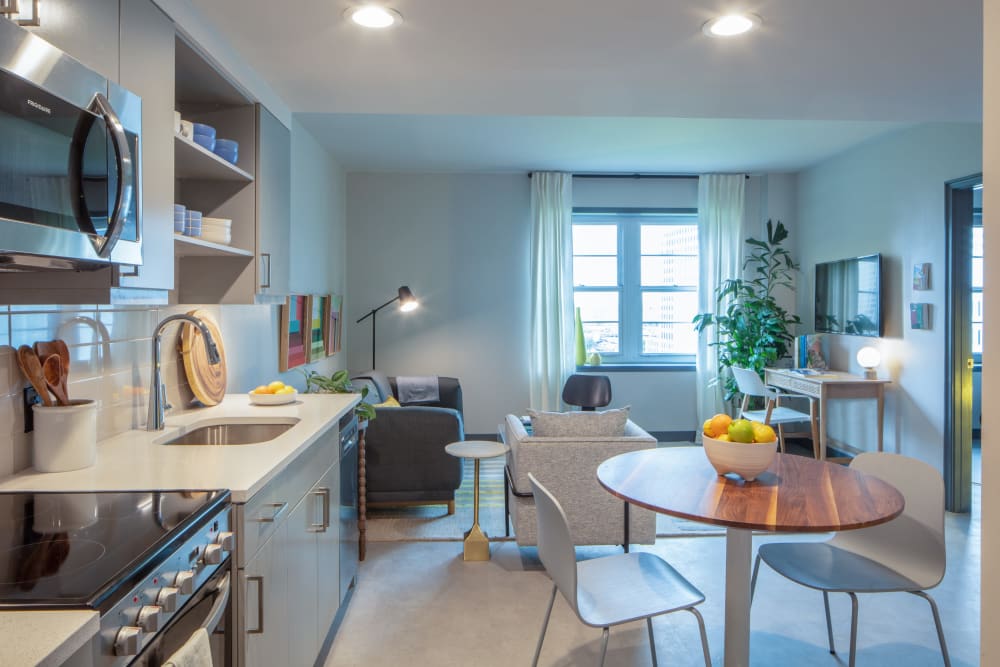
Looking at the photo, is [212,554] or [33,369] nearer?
[212,554]

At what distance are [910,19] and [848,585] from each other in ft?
6.07

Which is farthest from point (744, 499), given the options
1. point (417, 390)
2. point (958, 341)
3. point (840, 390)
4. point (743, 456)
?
point (417, 390)

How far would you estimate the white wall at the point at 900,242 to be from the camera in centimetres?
425

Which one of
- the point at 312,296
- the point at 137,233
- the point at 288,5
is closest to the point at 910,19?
the point at 288,5

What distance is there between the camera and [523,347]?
6.27 meters

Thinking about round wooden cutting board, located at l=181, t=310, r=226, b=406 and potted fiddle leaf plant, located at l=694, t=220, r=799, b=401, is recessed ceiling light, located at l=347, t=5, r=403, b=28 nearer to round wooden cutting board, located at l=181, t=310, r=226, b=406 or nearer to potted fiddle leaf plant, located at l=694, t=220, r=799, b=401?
round wooden cutting board, located at l=181, t=310, r=226, b=406

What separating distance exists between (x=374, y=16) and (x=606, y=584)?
1.97m

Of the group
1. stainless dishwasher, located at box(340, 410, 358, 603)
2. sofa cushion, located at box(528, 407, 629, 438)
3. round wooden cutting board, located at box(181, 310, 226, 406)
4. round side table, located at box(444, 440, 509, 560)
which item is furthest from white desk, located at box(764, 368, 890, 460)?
round wooden cutting board, located at box(181, 310, 226, 406)

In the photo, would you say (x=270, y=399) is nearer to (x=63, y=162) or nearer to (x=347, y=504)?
(x=347, y=504)

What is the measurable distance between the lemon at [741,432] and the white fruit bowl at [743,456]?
0.02 metres

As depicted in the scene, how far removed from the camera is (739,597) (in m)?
1.99

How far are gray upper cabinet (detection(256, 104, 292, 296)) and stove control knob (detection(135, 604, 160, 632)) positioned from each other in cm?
159

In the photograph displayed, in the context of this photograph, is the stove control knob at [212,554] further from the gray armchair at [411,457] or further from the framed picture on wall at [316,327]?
the framed picture on wall at [316,327]

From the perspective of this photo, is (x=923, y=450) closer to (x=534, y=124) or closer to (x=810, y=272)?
(x=810, y=272)
